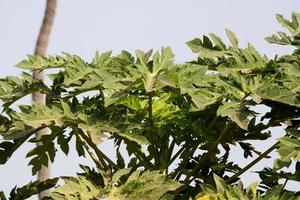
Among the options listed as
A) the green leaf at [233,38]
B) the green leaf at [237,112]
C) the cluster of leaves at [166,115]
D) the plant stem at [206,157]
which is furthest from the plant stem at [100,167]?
the green leaf at [233,38]

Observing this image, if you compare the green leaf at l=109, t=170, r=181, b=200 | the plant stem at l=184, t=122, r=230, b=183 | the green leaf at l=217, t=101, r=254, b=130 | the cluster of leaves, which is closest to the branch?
the cluster of leaves

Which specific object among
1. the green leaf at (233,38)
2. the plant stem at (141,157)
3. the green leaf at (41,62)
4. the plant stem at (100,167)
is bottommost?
the plant stem at (100,167)

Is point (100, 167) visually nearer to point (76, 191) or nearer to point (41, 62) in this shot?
point (76, 191)

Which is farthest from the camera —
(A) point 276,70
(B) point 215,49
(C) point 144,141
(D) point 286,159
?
(B) point 215,49

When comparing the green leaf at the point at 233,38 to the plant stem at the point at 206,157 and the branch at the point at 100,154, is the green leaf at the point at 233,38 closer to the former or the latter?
the plant stem at the point at 206,157

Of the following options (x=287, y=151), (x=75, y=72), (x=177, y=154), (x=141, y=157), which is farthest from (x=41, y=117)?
(x=287, y=151)

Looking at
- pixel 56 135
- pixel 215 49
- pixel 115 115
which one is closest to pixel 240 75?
pixel 215 49

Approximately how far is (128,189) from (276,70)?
0.99 meters

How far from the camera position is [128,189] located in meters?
2.82

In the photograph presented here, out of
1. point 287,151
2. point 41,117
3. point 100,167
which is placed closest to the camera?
point 287,151

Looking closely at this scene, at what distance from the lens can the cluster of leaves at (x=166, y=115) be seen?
284cm

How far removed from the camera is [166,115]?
347 cm

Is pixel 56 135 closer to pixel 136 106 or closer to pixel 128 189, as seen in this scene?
pixel 136 106

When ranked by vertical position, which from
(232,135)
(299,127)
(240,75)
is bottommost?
(232,135)
